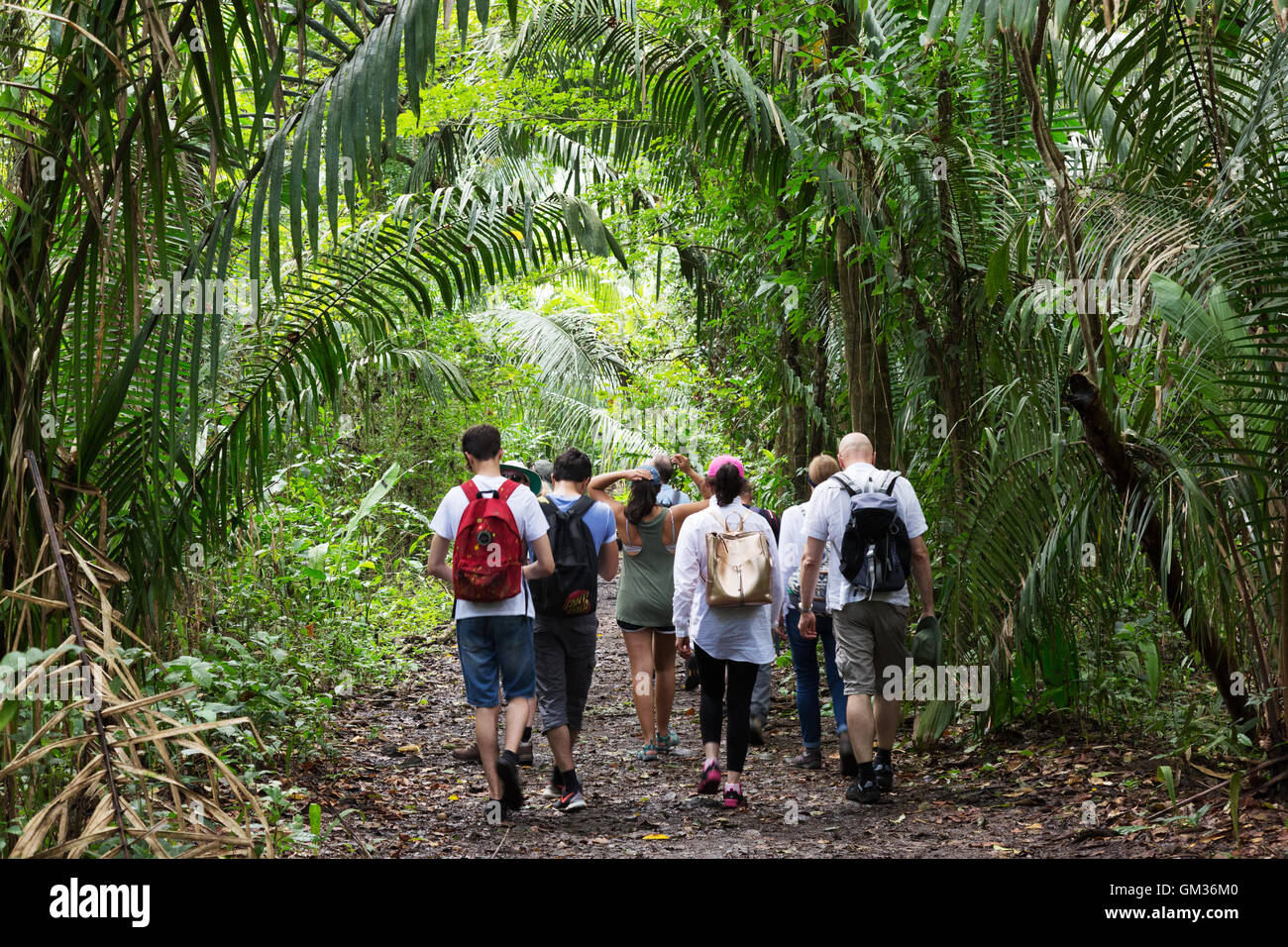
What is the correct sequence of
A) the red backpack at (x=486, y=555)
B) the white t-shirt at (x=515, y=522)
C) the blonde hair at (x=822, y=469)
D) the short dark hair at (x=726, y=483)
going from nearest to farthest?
1. the red backpack at (x=486, y=555)
2. the white t-shirt at (x=515, y=522)
3. the short dark hair at (x=726, y=483)
4. the blonde hair at (x=822, y=469)

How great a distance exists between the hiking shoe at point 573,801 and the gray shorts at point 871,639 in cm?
155

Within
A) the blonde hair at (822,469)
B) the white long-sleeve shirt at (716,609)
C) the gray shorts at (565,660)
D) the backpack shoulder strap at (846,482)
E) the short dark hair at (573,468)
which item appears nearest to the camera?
the backpack shoulder strap at (846,482)

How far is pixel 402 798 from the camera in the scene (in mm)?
6168

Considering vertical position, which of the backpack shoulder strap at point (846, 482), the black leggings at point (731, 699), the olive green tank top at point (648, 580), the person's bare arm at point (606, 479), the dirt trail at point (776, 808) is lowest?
the dirt trail at point (776, 808)

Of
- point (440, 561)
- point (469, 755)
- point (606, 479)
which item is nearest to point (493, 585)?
point (440, 561)

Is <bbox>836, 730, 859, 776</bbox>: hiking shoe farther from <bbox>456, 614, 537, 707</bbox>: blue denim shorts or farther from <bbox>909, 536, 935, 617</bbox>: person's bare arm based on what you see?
<bbox>456, 614, 537, 707</bbox>: blue denim shorts

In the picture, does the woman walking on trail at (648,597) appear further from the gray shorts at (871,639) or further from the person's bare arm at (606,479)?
the gray shorts at (871,639)

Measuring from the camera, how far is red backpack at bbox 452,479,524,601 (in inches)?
220

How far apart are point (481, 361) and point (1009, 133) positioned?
9588mm

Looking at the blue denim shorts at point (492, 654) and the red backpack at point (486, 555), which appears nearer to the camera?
the red backpack at point (486, 555)

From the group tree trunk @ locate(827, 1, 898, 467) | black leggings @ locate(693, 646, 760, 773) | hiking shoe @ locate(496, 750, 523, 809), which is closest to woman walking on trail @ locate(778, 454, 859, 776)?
black leggings @ locate(693, 646, 760, 773)

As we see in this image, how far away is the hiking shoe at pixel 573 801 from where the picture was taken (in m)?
5.91

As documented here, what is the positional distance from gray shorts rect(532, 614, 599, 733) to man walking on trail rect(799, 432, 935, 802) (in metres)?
1.30

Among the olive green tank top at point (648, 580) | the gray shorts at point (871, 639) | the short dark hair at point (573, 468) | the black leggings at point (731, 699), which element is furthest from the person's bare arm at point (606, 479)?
the gray shorts at point (871, 639)
